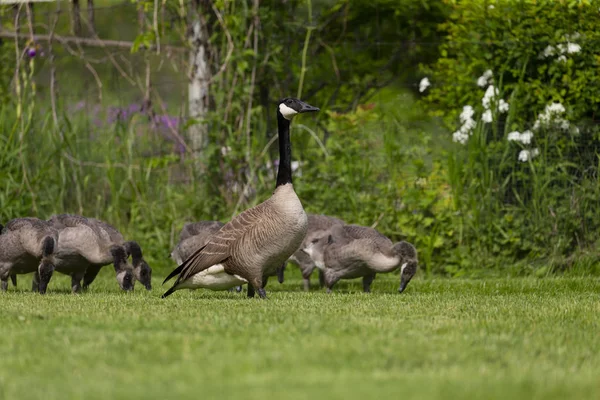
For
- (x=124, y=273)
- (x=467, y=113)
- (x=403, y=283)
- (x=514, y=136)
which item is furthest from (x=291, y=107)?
(x=467, y=113)

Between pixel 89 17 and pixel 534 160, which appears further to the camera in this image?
pixel 89 17

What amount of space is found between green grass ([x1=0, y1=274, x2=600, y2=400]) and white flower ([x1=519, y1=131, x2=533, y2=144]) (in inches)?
149

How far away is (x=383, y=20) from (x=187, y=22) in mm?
3091

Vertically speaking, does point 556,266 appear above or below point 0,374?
below

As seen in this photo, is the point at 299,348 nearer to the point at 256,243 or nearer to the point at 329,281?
the point at 256,243

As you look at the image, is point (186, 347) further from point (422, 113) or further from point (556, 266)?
point (422, 113)

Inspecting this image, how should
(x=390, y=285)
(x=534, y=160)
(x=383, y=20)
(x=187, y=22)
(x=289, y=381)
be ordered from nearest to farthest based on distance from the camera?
(x=289, y=381) < (x=390, y=285) < (x=534, y=160) < (x=187, y=22) < (x=383, y=20)

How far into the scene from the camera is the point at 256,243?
338 inches

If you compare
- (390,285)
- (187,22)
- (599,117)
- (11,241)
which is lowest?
(390,285)

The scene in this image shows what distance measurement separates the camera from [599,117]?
12.5m

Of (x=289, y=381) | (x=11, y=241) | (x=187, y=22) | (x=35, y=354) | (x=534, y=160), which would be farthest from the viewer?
(x=187, y=22)

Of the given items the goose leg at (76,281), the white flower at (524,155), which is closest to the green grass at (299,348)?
the goose leg at (76,281)

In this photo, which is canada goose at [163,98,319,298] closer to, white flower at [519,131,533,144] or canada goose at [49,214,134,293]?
canada goose at [49,214,134,293]

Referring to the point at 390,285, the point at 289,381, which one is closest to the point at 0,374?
the point at 289,381
